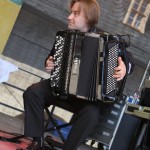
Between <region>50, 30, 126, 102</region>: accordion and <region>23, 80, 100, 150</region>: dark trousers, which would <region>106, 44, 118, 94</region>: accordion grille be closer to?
<region>50, 30, 126, 102</region>: accordion

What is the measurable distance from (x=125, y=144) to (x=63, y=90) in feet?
4.65

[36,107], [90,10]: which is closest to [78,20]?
[90,10]

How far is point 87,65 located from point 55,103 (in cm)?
51

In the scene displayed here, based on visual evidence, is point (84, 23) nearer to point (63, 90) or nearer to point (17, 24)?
point (63, 90)

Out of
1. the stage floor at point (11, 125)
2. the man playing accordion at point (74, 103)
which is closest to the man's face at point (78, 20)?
the man playing accordion at point (74, 103)

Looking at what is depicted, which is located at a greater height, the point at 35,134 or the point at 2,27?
the point at 2,27

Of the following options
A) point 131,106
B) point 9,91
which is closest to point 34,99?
point 131,106

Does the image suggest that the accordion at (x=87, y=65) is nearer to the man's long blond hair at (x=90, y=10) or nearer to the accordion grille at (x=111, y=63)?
the accordion grille at (x=111, y=63)

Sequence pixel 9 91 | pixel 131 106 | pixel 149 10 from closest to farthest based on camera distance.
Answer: pixel 131 106
pixel 9 91
pixel 149 10

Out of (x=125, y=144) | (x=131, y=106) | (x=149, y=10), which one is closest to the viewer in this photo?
(x=131, y=106)

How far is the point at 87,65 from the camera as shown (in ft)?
12.2

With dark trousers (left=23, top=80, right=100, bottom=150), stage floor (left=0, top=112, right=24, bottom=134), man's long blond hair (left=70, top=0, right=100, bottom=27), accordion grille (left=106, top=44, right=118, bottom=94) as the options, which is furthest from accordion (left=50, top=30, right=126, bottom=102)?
stage floor (left=0, top=112, right=24, bottom=134)

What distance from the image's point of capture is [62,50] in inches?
149

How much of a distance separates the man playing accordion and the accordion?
2.9 inches
